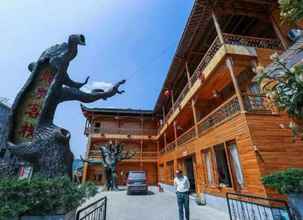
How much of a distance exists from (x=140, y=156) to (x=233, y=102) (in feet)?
57.3

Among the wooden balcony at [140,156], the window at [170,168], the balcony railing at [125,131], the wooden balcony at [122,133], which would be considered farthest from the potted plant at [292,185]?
the balcony railing at [125,131]

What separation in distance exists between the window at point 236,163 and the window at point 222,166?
3.07 ft

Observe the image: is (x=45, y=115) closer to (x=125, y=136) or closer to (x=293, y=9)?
(x=293, y=9)

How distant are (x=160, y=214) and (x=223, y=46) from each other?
25.6 ft

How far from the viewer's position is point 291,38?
7816mm

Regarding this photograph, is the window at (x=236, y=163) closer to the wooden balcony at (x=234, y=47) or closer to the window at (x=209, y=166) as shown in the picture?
the window at (x=209, y=166)

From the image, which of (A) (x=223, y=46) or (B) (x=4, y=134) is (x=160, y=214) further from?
(A) (x=223, y=46)

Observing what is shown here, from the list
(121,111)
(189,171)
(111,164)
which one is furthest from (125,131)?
(189,171)

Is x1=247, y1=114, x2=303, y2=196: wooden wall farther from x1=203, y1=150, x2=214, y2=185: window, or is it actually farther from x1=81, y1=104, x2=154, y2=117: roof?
x1=81, y1=104, x2=154, y2=117: roof

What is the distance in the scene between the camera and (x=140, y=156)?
2239 cm

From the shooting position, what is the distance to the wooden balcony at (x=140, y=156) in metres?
21.5

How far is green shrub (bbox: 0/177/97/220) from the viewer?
2188mm

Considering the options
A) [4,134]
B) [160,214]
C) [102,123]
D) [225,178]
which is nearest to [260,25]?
[225,178]

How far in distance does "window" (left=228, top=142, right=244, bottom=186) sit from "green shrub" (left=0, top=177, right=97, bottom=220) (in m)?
6.10
